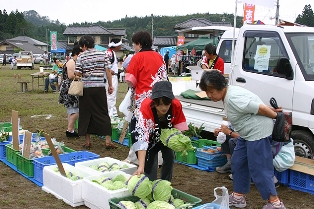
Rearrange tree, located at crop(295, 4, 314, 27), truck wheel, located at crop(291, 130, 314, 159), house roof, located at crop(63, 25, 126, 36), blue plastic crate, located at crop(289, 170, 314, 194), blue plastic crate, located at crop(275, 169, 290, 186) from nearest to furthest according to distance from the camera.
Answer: blue plastic crate, located at crop(289, 170, 314, 194) → blue plastic crate, located at crop(275, 169, 290, 186) → truck wheel, located at crop(291, 130, 314, 159) → tree, located at crop(295, 4, 314, 27) → house roof, located at crop(63, 25, 126, 36)

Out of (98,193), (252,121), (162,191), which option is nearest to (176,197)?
(162,191)

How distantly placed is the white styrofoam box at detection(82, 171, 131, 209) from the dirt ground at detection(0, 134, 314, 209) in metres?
0.28

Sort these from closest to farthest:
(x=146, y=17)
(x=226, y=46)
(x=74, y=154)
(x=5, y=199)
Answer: (x=5, y=199) < (x=74, y=154) < (x=226, y=46) < (x=146, y=17)

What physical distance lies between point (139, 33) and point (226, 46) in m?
5.63

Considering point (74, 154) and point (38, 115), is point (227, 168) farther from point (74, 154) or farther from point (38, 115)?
point (38, 115)

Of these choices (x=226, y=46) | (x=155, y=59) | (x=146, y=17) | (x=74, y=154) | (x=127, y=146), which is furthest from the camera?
(x=146, y=17)

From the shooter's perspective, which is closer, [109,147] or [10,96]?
[109,147]

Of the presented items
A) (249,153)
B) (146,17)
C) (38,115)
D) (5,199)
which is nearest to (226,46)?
(38,115)

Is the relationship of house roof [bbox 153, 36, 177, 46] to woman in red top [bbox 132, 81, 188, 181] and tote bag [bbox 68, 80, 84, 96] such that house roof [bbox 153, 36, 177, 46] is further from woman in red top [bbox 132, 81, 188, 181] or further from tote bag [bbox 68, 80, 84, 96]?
woman in red top [bbox 132, 81, 188, 181]

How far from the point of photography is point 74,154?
17.7ft

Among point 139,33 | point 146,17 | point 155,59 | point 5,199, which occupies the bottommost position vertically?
point 5,199

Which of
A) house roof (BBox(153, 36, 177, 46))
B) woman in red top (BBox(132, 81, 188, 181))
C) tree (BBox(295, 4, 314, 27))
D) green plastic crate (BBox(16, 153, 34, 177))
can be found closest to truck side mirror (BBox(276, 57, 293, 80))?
woman in red top (BBox(132, 81, 188, 181))

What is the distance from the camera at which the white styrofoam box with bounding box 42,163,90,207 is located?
13.6 ft

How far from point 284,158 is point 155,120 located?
1.88 meters
